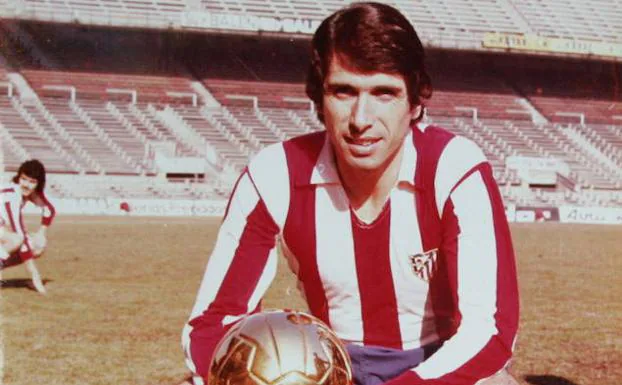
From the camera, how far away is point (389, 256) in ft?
8.86

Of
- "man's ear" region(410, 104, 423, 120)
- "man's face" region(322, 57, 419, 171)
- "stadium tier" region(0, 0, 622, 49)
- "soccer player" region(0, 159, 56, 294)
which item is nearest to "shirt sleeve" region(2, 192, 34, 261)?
"soccer player" region(0, 159, 56, 294)

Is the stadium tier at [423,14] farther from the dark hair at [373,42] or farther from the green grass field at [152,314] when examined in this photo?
the dark hair at [373,42]

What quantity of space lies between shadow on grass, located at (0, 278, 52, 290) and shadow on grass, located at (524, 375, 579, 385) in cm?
610

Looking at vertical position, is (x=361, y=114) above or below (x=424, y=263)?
above

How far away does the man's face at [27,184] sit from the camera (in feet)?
31.6

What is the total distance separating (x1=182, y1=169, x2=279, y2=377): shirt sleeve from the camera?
261 centimetres

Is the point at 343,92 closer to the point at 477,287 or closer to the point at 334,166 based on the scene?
the point at 334,166

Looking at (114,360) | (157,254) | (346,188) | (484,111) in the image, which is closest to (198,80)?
(484,111)

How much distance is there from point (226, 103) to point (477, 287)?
113ft

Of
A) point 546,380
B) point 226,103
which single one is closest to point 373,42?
point 546,380

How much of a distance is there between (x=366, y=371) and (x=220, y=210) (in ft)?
88.8

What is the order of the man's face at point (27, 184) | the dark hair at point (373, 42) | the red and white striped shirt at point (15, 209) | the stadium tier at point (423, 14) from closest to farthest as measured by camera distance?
the dark hair at point (373, 42) → the red and white striped shirt at point (15, 209) → the man's face at point (27, 184) → the stadium tier at point (423, 14)

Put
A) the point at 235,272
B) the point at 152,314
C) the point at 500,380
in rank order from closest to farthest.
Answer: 1. the point at 500,380
2. the point at 235,272
3. the point at 152,314

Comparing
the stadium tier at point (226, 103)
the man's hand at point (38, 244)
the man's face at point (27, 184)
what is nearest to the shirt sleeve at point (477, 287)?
the man's face at point (27, 184)
